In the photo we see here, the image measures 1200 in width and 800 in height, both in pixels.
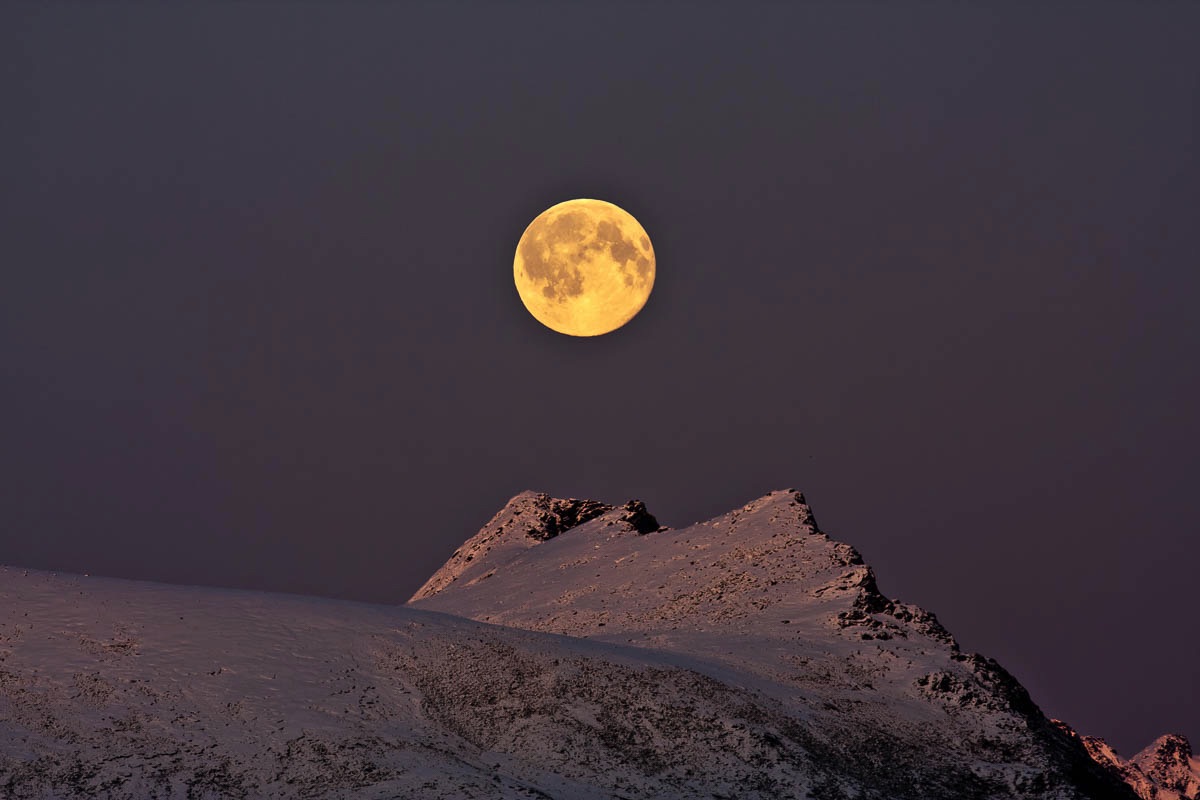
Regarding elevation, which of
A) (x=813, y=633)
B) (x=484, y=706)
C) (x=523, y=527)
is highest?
(x=523, y=527)

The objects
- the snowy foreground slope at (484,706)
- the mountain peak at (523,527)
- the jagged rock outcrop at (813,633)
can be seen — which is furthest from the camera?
the mountain peak at (523,527)

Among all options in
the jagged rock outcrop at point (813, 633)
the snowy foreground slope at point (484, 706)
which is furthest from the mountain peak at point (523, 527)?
the snowy foreground slope at point (484, 706)

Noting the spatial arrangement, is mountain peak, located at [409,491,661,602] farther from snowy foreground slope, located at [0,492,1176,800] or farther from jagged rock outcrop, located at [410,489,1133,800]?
snowy foreground slope, located at [0,492,1176,800]

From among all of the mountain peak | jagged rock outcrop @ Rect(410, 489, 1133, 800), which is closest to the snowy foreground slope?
jagged rock outcrop @ Rect(410, 489, 1133, 800)

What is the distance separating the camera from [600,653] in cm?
7369

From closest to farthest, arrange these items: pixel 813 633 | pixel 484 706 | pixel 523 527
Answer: pixel 484 706 → pixel 813 633 → pixel 523 527

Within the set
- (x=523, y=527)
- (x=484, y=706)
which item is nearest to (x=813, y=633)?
(x=484, y=706)

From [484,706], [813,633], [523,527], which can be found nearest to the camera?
[484,706]

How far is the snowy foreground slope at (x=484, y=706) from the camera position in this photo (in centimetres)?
5397

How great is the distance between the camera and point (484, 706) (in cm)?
6456

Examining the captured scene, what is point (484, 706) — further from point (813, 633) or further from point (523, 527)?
point (523, 527)

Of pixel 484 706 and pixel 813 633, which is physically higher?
pixel 813 633

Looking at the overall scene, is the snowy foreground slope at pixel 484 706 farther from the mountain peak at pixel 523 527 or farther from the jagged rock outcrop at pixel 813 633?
the mountain peak at pixel 523 527

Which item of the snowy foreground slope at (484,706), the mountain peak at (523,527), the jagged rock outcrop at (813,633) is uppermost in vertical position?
the mountain peak at (523,527)
